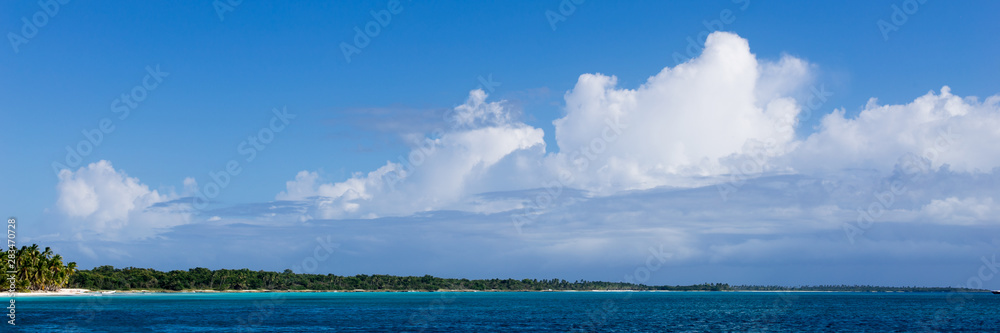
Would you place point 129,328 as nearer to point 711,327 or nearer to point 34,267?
point 711,327

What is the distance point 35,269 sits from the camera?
180 metres

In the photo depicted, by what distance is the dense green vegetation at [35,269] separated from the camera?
566ft

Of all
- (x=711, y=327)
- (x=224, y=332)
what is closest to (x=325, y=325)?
(x=224, y=332)

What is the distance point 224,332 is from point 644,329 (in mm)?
47715

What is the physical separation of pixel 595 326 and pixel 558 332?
12.0 m

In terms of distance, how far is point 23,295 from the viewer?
174 m

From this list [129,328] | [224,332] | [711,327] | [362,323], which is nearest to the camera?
[224,332]

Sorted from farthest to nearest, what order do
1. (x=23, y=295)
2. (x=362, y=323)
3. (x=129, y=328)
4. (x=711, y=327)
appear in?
(x=23, y=295), (x=362, y=323), (x=711, y=327), (x=129, y=328)

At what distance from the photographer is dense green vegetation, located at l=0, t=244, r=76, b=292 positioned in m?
173

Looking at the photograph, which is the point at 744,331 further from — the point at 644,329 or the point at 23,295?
the point at 23,295

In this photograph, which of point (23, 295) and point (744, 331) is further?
point (23, 295)

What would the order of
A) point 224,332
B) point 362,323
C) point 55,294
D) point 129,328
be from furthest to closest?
Result: point 55,294
point 362,323
point 129,328
point 224,332

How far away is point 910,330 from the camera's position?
84.7 meters

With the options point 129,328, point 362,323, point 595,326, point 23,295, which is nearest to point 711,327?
point 595,326
